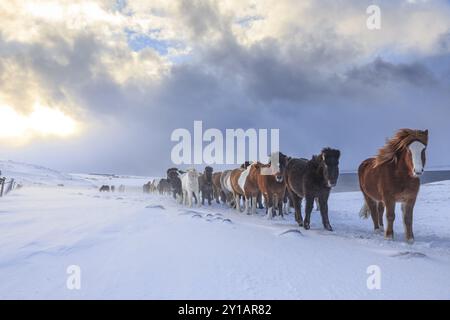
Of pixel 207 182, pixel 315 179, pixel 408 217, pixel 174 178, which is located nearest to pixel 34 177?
pixel 174 178

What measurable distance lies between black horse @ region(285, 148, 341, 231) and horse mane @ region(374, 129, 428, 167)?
97 centimetres

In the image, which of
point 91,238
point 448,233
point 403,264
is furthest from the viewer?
point 448,233

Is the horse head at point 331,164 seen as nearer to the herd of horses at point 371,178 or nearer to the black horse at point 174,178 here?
the herd of horses at point 371,178

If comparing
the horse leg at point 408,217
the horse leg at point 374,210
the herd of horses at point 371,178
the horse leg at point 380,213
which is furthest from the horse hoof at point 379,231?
→ the horse leg at point 408,217

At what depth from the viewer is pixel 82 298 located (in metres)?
2.62

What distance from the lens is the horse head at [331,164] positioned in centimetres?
717

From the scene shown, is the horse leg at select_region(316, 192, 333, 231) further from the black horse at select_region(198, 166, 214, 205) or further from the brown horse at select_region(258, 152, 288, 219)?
the black horse at select_region(198, 166, 214, 205)

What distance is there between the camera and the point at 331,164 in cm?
717

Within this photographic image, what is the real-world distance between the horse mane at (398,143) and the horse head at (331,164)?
88 centimetres

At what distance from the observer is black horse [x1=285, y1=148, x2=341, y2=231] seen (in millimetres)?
7207

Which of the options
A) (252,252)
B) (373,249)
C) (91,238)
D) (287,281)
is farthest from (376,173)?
(91,238)

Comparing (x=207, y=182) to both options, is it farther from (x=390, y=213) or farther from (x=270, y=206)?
(x=390, y=213)
